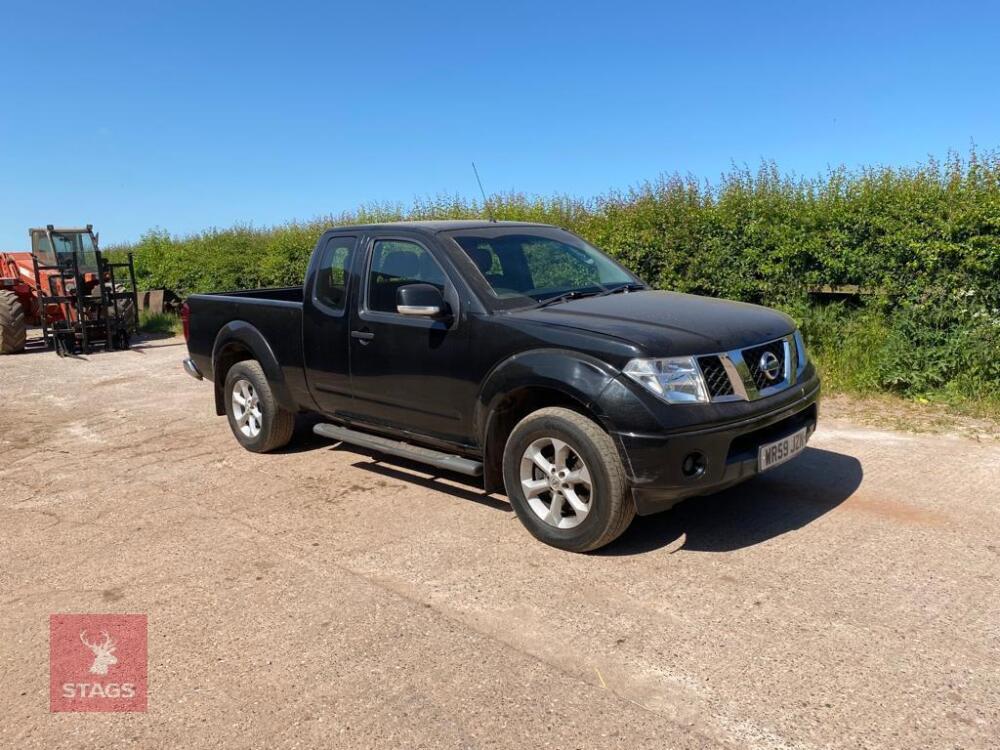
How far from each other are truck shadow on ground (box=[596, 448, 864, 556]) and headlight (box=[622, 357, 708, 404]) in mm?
948

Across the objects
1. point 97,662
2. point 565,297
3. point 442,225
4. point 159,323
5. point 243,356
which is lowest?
point 97,662

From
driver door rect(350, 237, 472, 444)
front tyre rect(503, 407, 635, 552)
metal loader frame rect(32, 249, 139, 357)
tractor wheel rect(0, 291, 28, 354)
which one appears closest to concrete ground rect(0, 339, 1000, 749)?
front tyre rect(503, 407, 635, 552)

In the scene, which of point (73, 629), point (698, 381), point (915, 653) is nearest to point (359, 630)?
point (73, 629)

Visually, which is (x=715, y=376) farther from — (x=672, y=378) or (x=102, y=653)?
(x=102, y=653)

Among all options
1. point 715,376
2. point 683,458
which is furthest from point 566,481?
point 715,376

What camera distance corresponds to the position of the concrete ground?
2945 millimetres

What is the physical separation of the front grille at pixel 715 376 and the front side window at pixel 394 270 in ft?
6.08

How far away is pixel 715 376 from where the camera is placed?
4199 mm

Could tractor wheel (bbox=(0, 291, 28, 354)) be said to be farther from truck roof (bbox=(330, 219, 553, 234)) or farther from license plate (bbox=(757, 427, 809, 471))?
license plate (bbox=(757, 427, 809, 471))

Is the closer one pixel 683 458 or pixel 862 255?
pixel 683 458

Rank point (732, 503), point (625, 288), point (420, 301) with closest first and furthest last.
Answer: point (420, 301) < point (732, 503) < point (625, 288)

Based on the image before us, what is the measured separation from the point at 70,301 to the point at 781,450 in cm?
1493

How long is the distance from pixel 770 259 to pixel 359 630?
7.14 metres

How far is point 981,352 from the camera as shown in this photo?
772 cm
